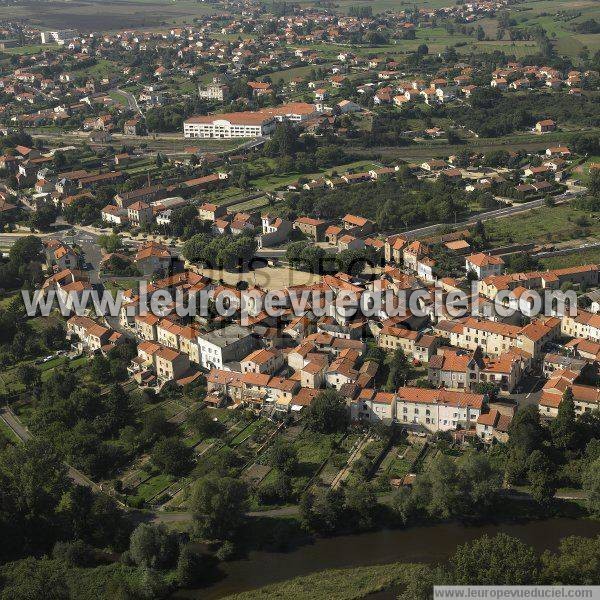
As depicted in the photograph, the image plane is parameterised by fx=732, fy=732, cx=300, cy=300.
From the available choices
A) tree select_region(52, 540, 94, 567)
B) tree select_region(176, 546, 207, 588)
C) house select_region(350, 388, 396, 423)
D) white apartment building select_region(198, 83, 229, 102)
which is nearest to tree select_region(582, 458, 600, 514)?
house select_region(350, 388, 396, 423)

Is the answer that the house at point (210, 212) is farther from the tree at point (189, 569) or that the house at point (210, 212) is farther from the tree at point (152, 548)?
the tree at point (189, 569)

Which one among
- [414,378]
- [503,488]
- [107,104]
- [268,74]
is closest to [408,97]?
[268,74]

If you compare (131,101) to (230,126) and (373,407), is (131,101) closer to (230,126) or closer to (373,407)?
(230,126)

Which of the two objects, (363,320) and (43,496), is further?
(363,320)

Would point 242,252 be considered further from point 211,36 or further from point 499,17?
point 499,17

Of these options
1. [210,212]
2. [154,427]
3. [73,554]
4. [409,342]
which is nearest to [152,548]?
[73,554]

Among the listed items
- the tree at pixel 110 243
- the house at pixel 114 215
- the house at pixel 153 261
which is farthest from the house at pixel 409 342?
the house at pixel 114 215
